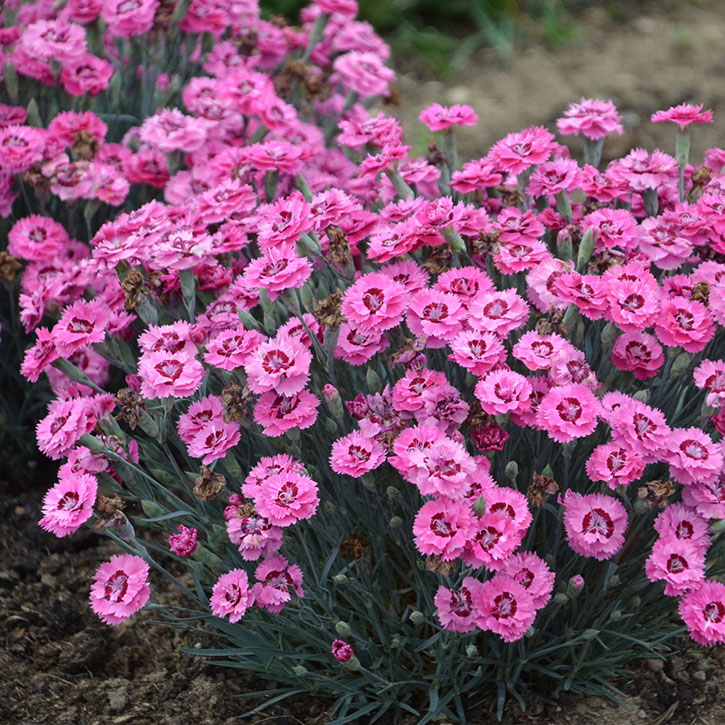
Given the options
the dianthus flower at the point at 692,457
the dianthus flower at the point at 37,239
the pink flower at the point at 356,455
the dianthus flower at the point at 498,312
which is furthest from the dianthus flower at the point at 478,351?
the dianthus flower at the point at 37,239

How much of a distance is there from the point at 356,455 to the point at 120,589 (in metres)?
0.57

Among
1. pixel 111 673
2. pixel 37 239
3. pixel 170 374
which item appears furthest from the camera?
pixel 37 239

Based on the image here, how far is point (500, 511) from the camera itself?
5.51 ft

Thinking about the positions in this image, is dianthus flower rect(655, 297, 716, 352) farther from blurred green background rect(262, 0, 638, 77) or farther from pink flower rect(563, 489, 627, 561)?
blurred green background rect(262, 0, 638, 77)

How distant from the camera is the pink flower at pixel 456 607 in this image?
174cm

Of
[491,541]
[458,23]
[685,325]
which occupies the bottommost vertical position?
[458,23]

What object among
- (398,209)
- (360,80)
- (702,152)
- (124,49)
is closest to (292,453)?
(398,209)

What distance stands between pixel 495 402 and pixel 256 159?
1054 millimetres

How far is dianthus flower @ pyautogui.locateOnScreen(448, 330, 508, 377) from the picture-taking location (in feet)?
5.72

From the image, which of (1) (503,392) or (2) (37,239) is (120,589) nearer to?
(1) (503,392)

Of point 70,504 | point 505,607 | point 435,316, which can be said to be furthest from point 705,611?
point 70,504

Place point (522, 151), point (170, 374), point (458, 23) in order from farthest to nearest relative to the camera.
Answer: point (458, 23) < point (522, 151) < point (170, 374)

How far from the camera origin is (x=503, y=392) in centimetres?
172

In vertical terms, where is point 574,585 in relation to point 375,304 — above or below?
below
